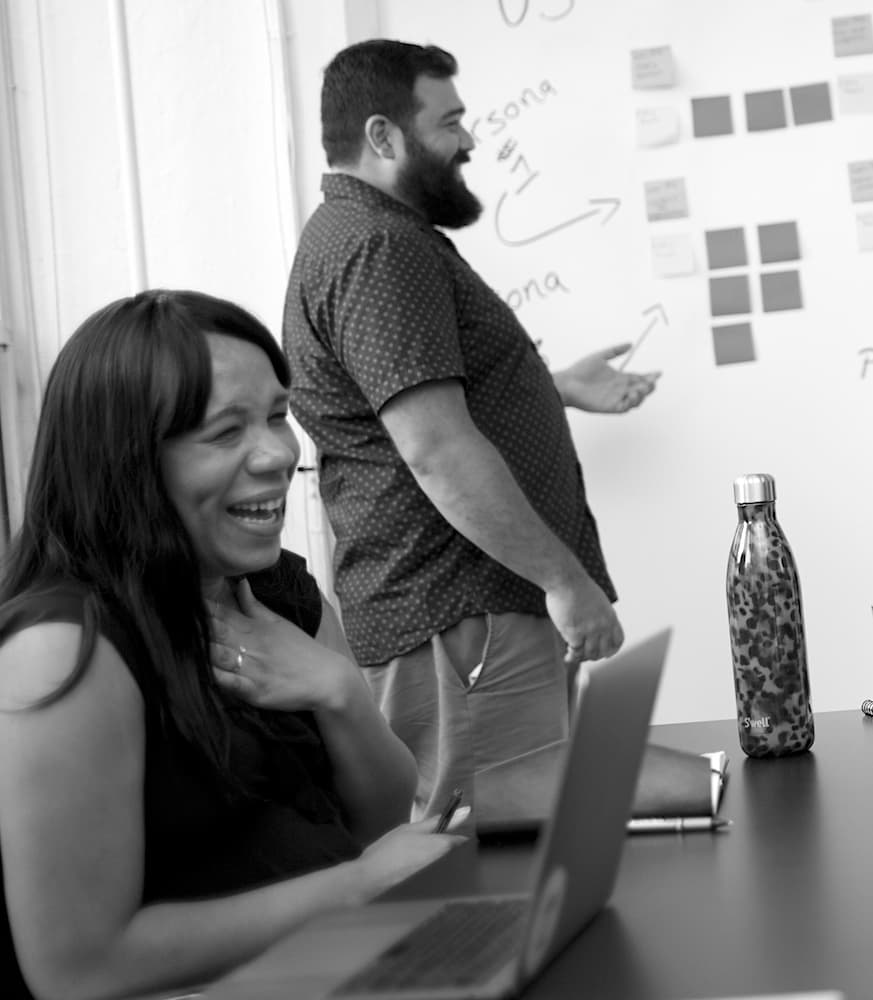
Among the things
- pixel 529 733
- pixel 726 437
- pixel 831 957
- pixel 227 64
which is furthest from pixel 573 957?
pixel 227 64

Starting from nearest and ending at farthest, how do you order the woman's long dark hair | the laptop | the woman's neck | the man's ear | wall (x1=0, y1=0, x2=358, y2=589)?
the laptop → the woman's long dark hair → the woman's neck → the man's ear → wall (x1=0, y1=0, x2=358, y2=589)

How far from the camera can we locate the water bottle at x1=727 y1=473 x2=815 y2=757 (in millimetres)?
1280

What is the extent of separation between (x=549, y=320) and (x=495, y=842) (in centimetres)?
191

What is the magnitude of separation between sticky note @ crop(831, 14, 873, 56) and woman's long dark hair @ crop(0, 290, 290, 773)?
2.03 m

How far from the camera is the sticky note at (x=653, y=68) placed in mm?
2842

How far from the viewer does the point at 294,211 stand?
2.83m

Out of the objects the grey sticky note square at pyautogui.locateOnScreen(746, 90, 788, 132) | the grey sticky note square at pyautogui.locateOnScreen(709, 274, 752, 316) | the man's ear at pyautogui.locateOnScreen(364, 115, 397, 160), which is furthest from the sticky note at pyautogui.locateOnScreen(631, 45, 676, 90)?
the man's ear at pyautogui.locateOnScreen(364, 115, 397, 160)

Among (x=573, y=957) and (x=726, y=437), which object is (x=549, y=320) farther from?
(x=573, y=957)

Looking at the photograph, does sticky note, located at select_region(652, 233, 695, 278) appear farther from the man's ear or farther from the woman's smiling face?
the woman's smiling face

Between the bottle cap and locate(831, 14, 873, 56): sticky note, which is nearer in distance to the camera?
the bottle cap

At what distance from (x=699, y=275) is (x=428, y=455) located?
1066 millimetres

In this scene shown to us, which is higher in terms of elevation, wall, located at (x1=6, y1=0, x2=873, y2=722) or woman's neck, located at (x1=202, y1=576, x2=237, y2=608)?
wall, located at (x1=6, y1=0, x2=873, y2=722)

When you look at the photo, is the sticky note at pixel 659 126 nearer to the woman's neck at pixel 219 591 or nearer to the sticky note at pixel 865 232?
the sticky note at pixel 865 232

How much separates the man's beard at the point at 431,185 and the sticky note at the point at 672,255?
2.17 ft
